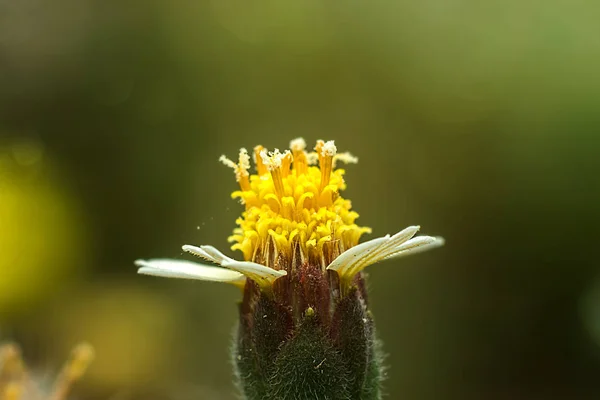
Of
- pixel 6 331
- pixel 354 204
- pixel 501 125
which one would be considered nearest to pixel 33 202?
pixel 6 331

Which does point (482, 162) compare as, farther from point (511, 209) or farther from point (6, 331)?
point (6, 331)

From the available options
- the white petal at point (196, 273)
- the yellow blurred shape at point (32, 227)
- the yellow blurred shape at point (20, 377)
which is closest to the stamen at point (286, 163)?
the white petal at point (196, 273)

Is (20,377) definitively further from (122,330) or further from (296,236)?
(296,236)

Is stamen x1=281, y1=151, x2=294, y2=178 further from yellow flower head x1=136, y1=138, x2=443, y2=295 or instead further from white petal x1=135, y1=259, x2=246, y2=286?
white petal x1=135, y1=259, x2=246, y2=286

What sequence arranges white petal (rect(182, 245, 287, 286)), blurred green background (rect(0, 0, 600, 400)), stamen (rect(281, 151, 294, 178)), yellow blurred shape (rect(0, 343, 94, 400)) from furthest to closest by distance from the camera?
1. blurred green background (rect(0, 0, 600, 400))
2. yellow blurred shape (rect(0, 343, 94, 400))
3. stamen (rect(281, 151, 294, 178))
4. white petal (rect(182, 245, 287, 286))

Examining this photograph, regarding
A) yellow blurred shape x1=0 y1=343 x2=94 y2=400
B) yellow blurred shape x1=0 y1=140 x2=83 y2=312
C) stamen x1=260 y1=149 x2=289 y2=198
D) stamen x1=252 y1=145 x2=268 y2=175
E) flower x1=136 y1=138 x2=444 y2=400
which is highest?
yellow blurred shape x1=0 y1=140 x2=83 y2=312

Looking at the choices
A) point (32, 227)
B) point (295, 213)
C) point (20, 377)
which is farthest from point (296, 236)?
point (32, 227)

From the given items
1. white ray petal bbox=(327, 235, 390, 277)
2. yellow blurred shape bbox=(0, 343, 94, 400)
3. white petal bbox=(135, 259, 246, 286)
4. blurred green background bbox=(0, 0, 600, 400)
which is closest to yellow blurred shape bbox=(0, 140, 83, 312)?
blurred green background bbox=(0, 0, 600, 400)
